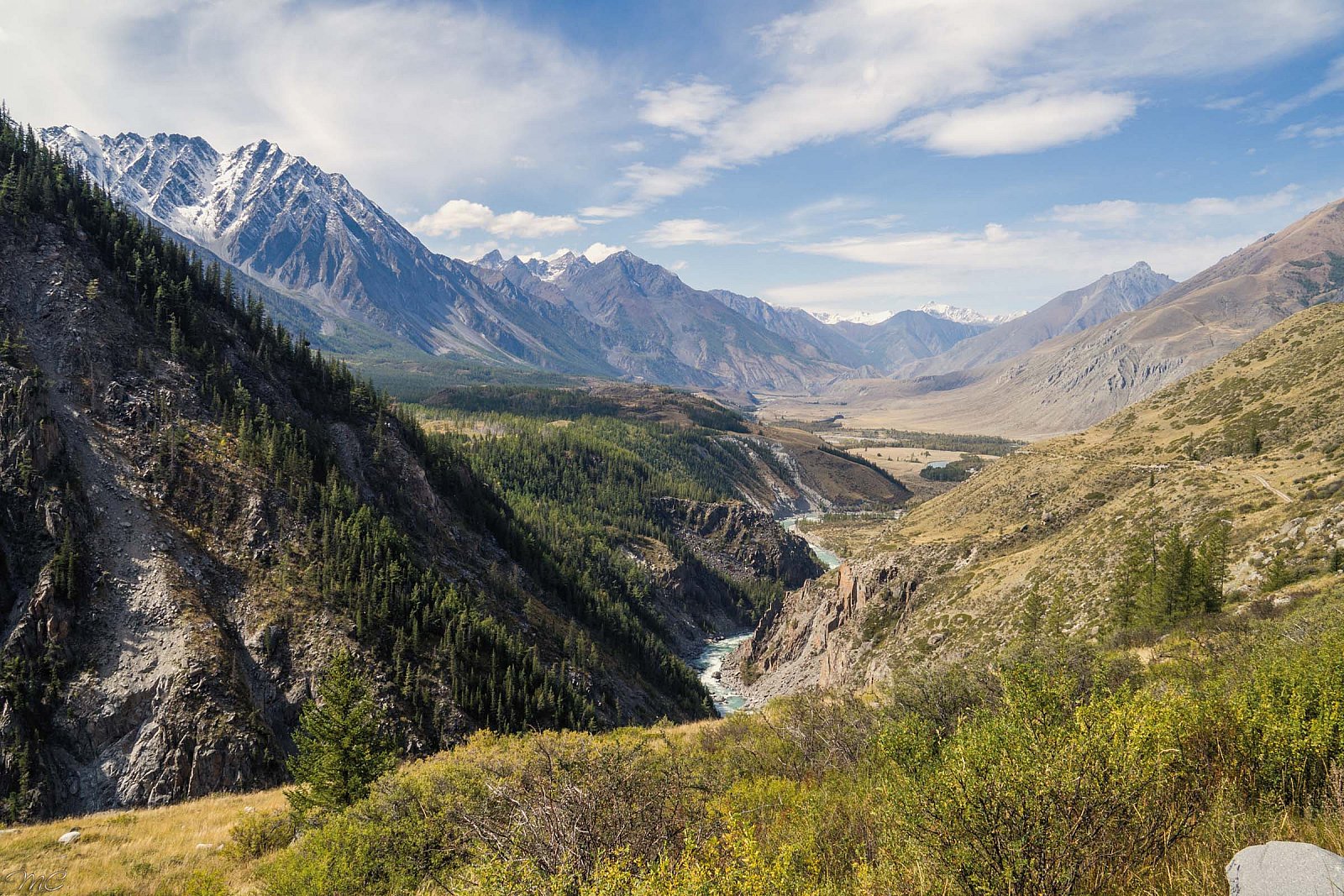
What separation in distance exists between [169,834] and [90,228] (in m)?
86.8

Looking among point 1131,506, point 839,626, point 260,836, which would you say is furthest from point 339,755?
point 839,626

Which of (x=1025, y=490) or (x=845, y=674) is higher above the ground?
(x=1025, y=490)

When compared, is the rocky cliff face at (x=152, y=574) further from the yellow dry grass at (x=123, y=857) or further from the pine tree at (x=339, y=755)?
the pine tree at (x=339, y=755)

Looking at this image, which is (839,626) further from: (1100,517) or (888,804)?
(888,804)

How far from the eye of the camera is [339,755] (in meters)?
31.9

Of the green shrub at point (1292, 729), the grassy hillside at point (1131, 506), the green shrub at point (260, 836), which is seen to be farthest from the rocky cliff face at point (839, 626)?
the green shrub at point (260, 836)

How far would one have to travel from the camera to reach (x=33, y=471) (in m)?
53.6

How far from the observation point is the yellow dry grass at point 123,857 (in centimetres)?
2134

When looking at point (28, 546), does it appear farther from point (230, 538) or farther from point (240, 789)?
point (240, 789)

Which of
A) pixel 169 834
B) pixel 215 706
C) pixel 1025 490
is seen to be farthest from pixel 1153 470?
pixel 215 706

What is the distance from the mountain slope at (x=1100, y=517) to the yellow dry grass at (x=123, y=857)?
5608cm

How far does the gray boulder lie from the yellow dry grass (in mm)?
27279

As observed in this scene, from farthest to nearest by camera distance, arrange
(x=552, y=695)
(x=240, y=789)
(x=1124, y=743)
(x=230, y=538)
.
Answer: (x=552, y=695) < (x=230, y=538) < (x=240, y=789) < (x=1124, y=743)

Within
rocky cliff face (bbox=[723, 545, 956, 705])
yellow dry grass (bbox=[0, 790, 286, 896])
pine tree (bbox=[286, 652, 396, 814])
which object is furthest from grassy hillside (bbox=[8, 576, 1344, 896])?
rocky cliff face (bbox=[723, 545, 956, 705])
